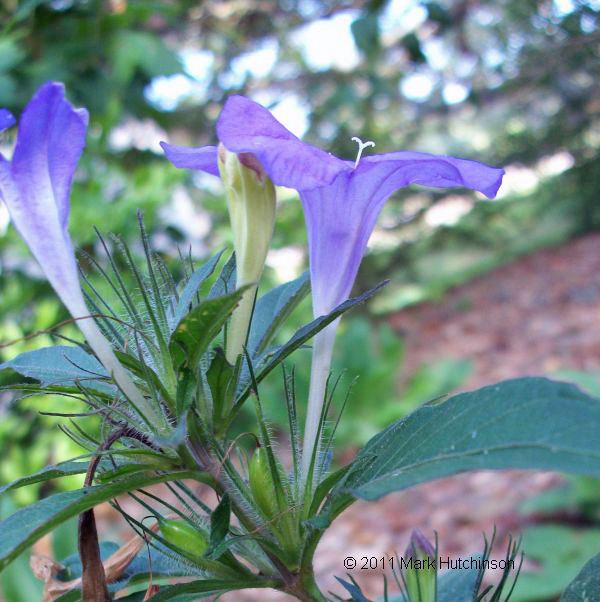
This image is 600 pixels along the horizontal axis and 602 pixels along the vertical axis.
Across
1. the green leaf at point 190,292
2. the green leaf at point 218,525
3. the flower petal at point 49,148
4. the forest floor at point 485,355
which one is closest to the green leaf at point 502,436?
the green leaf at point 218,525

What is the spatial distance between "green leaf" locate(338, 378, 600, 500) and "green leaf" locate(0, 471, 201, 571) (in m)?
0.15

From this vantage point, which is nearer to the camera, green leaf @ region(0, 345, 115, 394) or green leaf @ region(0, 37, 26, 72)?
green leaf @ region(0, 345, 115, 394)

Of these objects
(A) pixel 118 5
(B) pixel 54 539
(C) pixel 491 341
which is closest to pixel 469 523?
(B) pixel 54 539

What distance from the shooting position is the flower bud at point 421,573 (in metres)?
0.63

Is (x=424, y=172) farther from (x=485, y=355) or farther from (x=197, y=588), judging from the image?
(x=485, y=355)

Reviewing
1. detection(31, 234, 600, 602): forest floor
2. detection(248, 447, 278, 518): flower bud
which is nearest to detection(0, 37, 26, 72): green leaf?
detection(31, 234, 600, 602): forest floor

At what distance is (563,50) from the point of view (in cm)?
382

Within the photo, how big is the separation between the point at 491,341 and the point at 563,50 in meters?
2.07

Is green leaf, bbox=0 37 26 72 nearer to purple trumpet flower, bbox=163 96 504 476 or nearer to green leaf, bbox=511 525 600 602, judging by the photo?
purple trumpet flower, bbox=163 96 504 476

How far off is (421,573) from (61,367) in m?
0.36

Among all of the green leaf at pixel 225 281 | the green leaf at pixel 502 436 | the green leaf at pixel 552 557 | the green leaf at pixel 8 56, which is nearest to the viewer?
the green leaf at pixel 502 436

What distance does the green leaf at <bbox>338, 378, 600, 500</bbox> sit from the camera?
1.36ft

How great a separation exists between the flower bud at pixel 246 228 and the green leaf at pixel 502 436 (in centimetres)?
17

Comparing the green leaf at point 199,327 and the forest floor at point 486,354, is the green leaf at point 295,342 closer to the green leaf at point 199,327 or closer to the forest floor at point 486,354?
the green leaf at point 199,327
